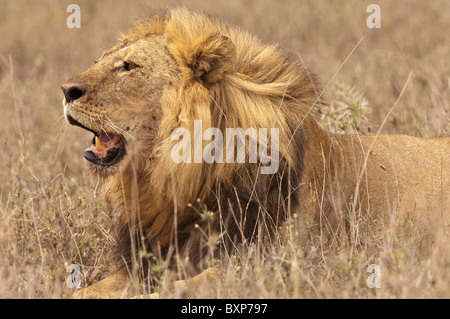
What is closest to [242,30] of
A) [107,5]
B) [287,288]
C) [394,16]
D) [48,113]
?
[287,288]

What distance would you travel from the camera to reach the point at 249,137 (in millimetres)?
3900

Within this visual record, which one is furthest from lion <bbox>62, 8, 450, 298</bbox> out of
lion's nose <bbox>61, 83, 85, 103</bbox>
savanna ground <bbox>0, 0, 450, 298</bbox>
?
savanna ground <bbox>0, 0, 450, 298</bbox>

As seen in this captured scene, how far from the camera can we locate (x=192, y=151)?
3883 millimetres

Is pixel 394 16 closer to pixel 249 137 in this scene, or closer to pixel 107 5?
pixel 107 5

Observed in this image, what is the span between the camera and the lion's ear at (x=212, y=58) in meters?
3.96

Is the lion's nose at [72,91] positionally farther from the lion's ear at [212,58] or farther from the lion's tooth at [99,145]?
the lion's ear at [212,58]

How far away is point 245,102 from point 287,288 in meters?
1.08

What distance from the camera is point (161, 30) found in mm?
4277

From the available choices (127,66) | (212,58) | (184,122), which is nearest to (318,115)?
(212,58)

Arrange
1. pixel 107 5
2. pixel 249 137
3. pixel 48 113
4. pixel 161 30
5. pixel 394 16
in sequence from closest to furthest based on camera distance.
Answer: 1. pixel 249 137
2. pixel 161 30
3. pixel 48 113
4. pixel 394 16
5. pixel 107 5

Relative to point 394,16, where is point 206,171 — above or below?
below

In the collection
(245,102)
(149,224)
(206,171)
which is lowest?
(149,224)
